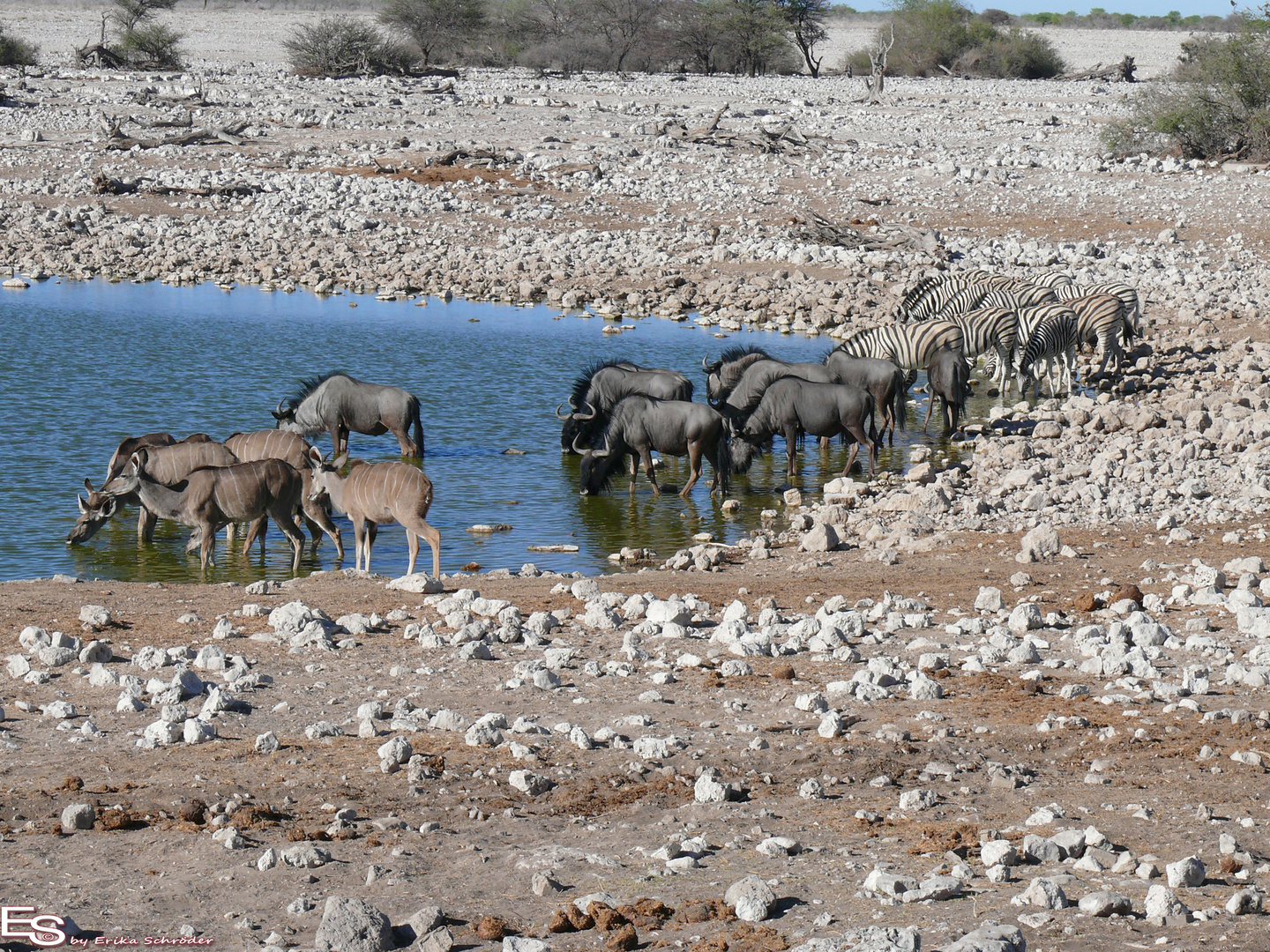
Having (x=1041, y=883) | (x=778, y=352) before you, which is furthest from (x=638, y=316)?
(x=1041, y=883)

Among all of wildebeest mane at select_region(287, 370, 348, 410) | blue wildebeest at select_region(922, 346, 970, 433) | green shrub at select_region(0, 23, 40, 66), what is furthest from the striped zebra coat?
green shrub at select_region(0, 23, 40, 66)

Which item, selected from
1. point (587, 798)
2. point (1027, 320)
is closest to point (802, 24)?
point (1027, 320)

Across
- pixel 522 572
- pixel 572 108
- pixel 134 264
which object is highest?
pixel 572 108

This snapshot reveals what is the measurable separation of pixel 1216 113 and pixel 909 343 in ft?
66.9

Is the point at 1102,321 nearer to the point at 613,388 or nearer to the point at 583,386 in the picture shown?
the point at 613,388

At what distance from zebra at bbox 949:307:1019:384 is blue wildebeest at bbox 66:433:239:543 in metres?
10.3

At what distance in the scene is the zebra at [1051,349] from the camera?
1845cm

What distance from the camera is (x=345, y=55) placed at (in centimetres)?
4762

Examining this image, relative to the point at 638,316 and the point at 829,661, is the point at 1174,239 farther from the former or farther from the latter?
the point at 829,661

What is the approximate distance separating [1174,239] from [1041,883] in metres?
24.9

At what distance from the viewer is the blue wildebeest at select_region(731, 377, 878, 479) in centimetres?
1512

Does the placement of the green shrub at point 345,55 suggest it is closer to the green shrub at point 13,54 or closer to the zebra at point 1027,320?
the green shrub at point 13,54

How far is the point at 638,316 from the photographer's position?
2444cm

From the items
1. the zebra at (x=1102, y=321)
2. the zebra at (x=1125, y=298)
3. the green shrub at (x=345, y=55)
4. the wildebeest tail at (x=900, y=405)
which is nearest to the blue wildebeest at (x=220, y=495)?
the wildebeest tail at (x=900, y=405)
